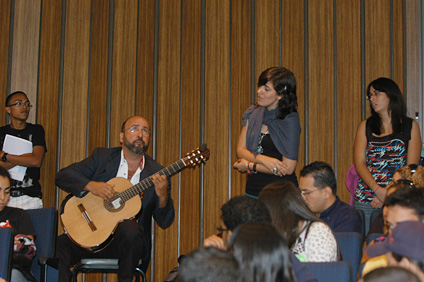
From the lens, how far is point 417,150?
422 centimetres

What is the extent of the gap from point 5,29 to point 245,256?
443 centimetres

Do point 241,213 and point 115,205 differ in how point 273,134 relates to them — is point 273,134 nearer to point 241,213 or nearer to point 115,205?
point 115,205

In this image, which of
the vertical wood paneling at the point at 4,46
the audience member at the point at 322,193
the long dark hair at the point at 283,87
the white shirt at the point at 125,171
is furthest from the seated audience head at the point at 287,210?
the vertical wood paneling at the point at 4,46

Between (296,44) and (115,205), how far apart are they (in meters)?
2.39

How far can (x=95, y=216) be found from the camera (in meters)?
4.14

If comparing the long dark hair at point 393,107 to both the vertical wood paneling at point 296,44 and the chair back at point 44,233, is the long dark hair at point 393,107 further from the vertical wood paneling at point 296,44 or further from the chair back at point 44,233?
the chair back at point 44,233

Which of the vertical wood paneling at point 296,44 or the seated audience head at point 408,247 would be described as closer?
the seated audience head at point 408,247

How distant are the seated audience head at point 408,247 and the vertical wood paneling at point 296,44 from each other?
10.7ft

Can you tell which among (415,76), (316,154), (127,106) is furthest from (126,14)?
(415,76)

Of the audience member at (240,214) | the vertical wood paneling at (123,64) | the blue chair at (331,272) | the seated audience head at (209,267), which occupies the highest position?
the vertical wood paneling at (123,64)

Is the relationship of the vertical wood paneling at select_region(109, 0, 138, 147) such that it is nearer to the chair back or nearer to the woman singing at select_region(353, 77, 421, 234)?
the chair back

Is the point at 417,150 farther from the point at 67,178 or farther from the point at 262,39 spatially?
the point at 67,178

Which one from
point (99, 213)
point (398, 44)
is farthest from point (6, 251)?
point (398, 44)

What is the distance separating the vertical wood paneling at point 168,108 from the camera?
5.25m
